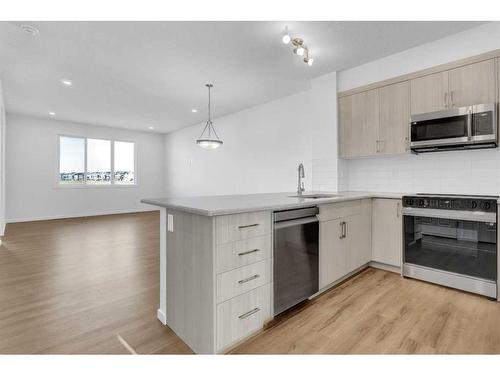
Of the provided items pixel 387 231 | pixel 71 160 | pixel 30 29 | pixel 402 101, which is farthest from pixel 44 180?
pixel 402 101

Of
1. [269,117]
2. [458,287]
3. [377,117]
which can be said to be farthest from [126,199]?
[458,287]

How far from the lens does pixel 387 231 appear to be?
10.00ft

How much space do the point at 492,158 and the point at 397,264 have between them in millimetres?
1506

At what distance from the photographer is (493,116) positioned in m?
2.51

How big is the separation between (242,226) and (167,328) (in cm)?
100

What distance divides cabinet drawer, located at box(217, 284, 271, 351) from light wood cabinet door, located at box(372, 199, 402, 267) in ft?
6.18

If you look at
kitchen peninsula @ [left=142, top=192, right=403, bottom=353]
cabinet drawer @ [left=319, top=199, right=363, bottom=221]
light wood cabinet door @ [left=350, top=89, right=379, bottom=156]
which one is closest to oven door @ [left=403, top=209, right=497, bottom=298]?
cabinet drawer @ [left=319, top=199, right=363, bottom=221]

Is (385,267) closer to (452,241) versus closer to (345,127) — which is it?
(452,241)

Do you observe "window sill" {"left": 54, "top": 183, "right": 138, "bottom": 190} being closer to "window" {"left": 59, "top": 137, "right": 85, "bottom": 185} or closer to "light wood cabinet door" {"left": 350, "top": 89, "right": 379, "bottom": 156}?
"window" {"left": 59, "top": 137, "right": 85, "bottom": 185}

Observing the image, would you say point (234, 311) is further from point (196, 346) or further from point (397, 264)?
point (397, 264)

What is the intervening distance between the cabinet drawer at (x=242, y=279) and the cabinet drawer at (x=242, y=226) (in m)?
0.21

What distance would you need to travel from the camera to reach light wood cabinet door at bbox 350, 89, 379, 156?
3.46 metres

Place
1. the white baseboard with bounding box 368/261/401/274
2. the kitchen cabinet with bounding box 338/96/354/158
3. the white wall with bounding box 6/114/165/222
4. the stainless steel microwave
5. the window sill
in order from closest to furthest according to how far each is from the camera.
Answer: the stainless steel microwave, the white baseboard with bounding box 368/261/401/274, the kitchen cabinet with bounding box 338/96/354/158, the white wall with bounding box 6/114/165/222, the window sill
